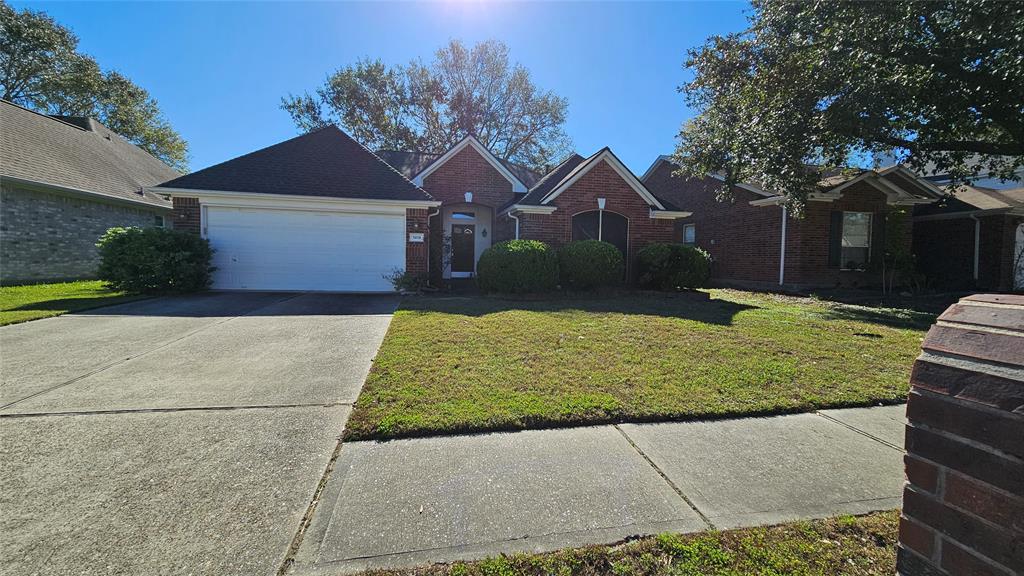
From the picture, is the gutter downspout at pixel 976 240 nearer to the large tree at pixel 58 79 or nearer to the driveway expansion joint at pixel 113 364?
the driveway expansion joint at pixel 113 364

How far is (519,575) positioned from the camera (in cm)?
171

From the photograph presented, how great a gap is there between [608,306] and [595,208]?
478 centimetres

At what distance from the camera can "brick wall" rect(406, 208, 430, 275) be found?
1153 centimetres

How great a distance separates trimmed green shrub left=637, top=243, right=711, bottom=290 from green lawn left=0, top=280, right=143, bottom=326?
496 inches

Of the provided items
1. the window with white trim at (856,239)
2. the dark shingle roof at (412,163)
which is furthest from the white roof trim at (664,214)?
the dark shingle roof at (412,163)

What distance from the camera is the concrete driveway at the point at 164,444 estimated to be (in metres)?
1.85

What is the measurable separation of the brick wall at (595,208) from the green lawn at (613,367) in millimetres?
4842

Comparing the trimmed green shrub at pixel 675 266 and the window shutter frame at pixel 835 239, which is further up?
the window shutter frame at pixel 835 239

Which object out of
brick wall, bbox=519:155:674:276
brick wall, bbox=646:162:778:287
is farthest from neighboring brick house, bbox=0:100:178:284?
brick wall, bbox=646:162:778:287

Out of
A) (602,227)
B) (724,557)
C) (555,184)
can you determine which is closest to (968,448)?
(724,557)

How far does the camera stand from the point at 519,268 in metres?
10.1

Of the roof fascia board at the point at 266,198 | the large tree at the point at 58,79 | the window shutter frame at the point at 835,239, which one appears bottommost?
the window shutter frame at the point at 835,239

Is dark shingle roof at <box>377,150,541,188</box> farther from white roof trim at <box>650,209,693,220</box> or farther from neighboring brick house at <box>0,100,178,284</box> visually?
neighboring brick house at <box>0,100,178,284</box>

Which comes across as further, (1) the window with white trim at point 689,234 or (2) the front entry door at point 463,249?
(1) the window with white trim at point 689,234
